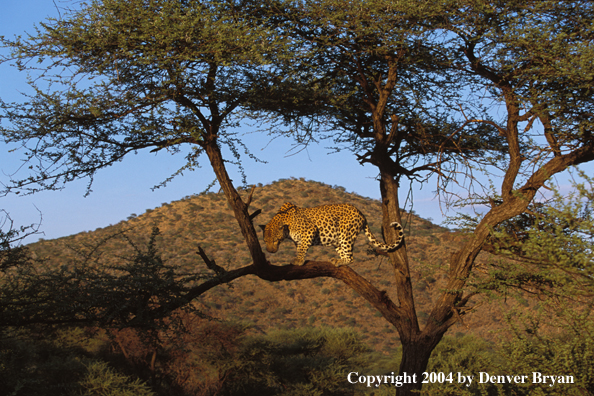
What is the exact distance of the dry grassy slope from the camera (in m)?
30.9

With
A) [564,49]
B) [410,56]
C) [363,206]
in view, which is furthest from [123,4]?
[363,206]

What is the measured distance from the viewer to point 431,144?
34.4 feet

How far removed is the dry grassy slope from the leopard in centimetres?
1931

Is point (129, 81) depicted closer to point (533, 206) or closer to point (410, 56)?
point (410, 56)

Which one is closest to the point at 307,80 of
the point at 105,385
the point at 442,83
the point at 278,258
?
the point at 442,83

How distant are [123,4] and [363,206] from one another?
107ft

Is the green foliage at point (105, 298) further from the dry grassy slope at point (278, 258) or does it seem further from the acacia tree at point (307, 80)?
the dry grassy slope at point (278, 258)

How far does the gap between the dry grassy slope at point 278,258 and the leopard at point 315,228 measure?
19308mm

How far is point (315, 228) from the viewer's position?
324 inches

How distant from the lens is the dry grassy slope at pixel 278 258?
30922mm

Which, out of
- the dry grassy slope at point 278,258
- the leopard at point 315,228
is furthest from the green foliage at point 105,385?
the dry grassy slope at point 278,258

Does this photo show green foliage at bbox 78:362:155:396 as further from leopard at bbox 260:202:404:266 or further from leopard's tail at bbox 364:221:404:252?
leopard's tail at bbox 364:221:404:252

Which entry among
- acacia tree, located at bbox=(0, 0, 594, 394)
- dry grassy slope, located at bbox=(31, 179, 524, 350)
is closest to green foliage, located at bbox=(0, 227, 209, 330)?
acacia tree, located at bbox=(0, 0, 594, 394)

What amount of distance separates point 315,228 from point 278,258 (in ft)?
81.9
